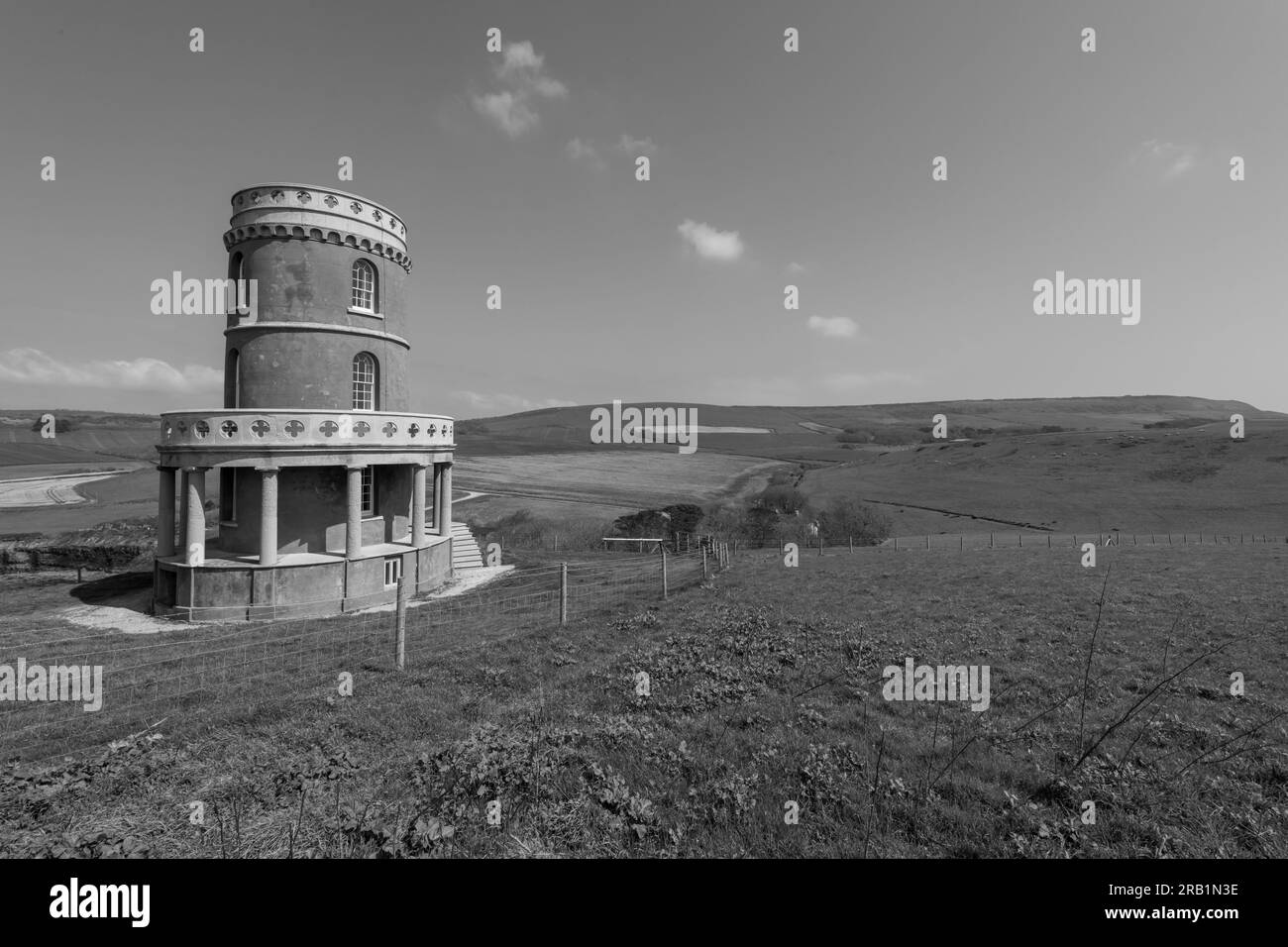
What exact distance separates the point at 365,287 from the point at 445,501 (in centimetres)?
1079

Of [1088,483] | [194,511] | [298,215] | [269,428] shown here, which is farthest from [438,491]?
[1088,483]

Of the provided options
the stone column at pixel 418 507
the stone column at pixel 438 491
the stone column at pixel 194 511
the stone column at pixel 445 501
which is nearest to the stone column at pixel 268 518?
the stone column at pixel 194 511

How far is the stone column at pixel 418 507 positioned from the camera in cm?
2536

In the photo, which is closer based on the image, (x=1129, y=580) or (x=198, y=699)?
(x=198, y=699)

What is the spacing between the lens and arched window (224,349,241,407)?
923 inches

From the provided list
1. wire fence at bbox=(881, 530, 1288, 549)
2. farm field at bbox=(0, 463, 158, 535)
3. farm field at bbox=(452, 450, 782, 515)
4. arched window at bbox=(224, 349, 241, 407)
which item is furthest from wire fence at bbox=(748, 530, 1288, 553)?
farm field at bbox=(0, 463, 158, 535)

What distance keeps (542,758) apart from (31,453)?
15709 centimetres

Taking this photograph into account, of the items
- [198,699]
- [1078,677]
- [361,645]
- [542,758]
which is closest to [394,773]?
[542,758]

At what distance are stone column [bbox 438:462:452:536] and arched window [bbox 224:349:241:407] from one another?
9.12 meters

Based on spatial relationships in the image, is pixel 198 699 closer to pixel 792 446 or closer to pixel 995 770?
pixel 995 770

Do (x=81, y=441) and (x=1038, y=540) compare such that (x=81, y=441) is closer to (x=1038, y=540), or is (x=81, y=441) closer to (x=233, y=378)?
(x=233, y=378)

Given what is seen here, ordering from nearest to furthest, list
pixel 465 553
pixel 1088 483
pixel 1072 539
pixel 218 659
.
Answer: pixel 218 659
pixel 465 553
pixel 1072 539
pixel 1088 483

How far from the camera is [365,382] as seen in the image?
25266 mm
